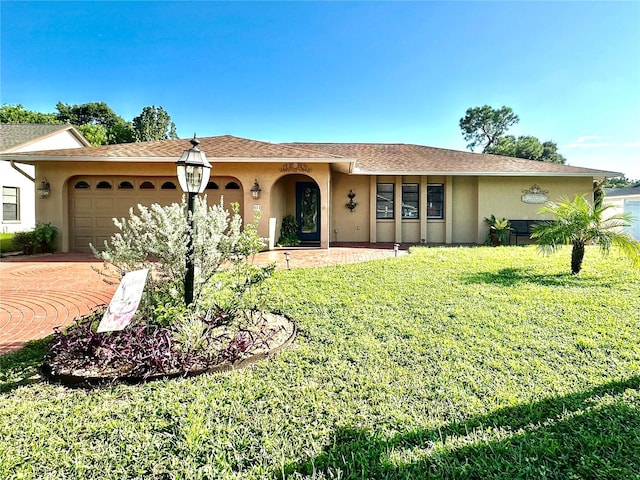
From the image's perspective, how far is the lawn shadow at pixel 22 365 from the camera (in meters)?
3.15

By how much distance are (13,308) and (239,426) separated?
17.4 ft

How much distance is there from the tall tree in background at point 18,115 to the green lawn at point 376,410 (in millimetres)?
44351

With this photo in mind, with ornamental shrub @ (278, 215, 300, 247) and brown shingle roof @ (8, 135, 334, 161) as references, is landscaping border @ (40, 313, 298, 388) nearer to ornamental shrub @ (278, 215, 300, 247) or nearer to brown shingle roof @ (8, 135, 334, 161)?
brown shingle roof @ (8, 135, 334, 161)

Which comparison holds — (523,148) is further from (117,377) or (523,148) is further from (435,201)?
(117,377)

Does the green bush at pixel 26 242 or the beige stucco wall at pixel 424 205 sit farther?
the beige stucco wall at pixel 424 205

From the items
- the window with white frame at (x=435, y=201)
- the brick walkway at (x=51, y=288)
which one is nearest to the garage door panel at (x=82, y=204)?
the brick walkway at (x=51, y=288)

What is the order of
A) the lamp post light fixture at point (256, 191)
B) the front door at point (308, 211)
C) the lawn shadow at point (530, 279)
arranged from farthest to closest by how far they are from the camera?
the front door at point (308, 211) < the lamp post light fixture at point (256, 191) < the lawn shadow at point (530, 279)

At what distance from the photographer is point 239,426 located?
99.3 inches

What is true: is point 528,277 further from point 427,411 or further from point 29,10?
point 29,10

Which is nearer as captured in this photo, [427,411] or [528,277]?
[427,411]

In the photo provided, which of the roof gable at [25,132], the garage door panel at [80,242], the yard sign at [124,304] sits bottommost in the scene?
the yard sign at [124,304]

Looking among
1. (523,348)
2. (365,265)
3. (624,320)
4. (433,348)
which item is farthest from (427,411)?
(365,265)

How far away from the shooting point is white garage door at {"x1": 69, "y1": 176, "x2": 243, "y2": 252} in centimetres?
1154

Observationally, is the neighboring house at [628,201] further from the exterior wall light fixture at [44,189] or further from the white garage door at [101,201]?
the exterior wall light fixture at [44,189]
